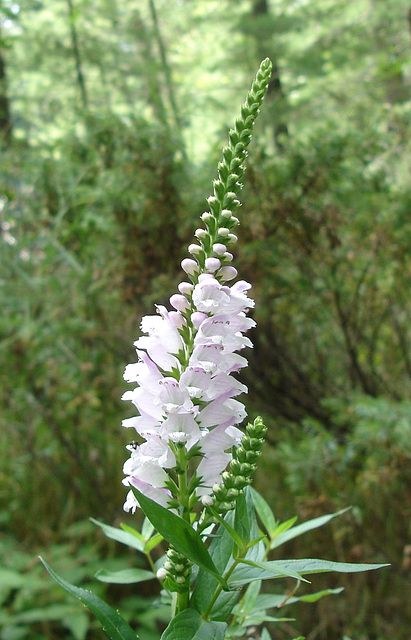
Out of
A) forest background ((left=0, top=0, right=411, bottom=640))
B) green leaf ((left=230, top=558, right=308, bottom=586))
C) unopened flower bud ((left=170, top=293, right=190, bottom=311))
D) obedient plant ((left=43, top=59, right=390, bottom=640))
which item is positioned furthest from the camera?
forest background ((left=0, top=0, right=411, bottom=640))

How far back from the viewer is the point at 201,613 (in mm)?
972

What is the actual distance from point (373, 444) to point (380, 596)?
51.8 inches

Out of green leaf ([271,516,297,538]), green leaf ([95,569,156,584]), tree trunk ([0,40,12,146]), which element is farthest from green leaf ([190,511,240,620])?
tree trunk ([0,40,12,146])

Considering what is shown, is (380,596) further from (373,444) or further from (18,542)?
(18,542)

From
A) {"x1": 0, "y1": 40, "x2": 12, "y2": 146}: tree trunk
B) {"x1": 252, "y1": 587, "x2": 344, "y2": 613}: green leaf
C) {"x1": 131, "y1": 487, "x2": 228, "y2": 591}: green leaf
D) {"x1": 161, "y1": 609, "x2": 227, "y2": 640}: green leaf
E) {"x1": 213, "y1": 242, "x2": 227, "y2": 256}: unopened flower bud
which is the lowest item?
{"x1": 252, "y1": 587, "x2": 344, "y2": 613}: green leaf

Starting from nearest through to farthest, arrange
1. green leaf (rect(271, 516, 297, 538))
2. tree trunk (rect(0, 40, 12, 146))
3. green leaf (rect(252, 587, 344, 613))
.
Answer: green leaf (rect(252, 587, 344, 613)) < green leaf (rect(271, 516, 297, 538)) < tree trunk (rect(0, 40, 12, 146))

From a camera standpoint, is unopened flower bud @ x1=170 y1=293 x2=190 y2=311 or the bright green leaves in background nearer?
the bright green leaves in background

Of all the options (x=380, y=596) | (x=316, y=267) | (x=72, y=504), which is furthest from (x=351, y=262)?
(x=72, y=504)

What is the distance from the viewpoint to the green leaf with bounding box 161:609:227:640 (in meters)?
0.89

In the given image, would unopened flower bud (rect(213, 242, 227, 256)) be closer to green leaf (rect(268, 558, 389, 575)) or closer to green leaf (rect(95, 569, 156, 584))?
green leaf (rect(268, 558, 389, 575))

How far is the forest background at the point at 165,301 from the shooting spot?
133 inches

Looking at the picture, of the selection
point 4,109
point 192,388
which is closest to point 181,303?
point 192,388

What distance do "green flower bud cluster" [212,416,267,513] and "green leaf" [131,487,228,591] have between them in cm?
9

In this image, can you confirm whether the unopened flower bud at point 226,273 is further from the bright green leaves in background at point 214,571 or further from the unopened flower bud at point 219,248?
the bright green leaves in background at point 214,571
